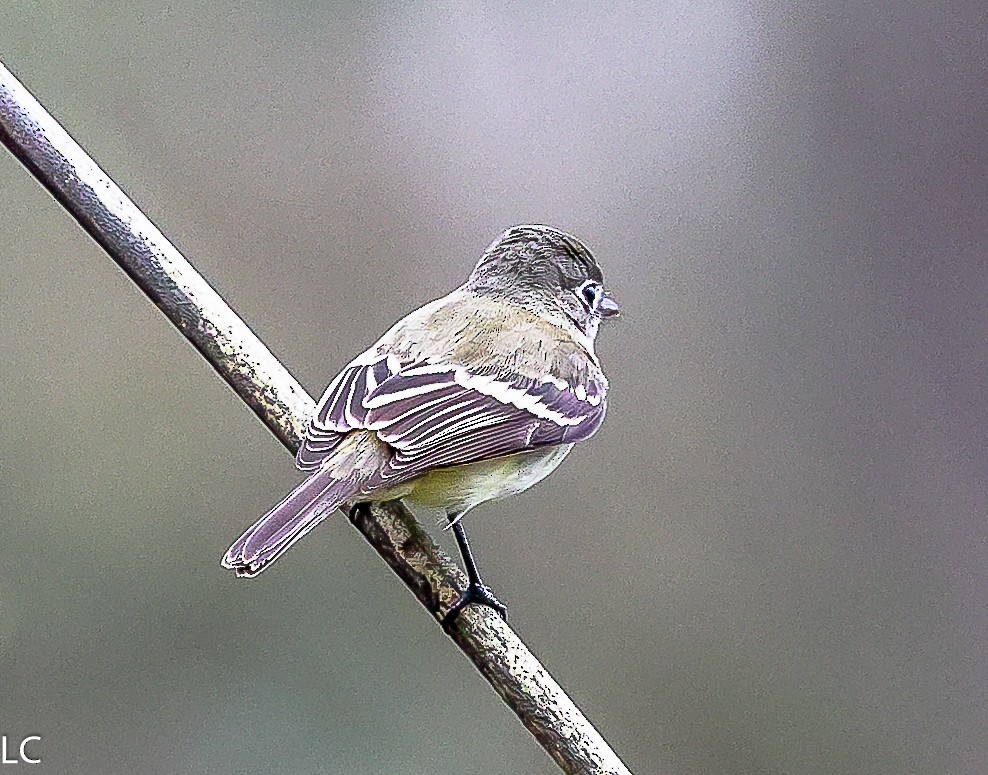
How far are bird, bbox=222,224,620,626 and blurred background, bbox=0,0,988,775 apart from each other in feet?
4.72

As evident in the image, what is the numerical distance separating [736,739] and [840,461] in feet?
3.08

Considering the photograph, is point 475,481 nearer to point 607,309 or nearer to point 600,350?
point 607,309

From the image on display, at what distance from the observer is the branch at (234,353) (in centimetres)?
182

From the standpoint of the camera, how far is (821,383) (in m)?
4.07

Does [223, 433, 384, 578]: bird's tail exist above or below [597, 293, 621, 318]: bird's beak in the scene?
above

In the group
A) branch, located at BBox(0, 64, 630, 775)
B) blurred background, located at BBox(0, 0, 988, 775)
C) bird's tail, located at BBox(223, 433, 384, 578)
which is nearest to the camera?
bird's tail, located at BBox(223, 433, 384, 578)

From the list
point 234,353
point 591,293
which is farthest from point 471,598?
point 591,293

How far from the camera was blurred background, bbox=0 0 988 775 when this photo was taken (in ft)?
11.9

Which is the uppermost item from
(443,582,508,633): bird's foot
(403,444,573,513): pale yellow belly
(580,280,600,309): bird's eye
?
(580,280,600,309): bird's eye

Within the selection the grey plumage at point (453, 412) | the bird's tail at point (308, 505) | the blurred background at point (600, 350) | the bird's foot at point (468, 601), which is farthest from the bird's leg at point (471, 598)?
the blurred background at point (600, 350)

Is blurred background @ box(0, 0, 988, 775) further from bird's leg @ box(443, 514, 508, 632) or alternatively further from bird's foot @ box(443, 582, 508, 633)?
bird's foot @ box(443, 582, 508, 633)

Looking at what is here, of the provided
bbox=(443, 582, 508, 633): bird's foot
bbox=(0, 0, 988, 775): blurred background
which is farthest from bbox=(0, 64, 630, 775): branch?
bbox=(0, 0, 988, 775): blurred background

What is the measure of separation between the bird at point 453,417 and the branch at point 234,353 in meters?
0.05

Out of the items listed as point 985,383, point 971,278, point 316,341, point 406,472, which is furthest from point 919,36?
point 406,472
